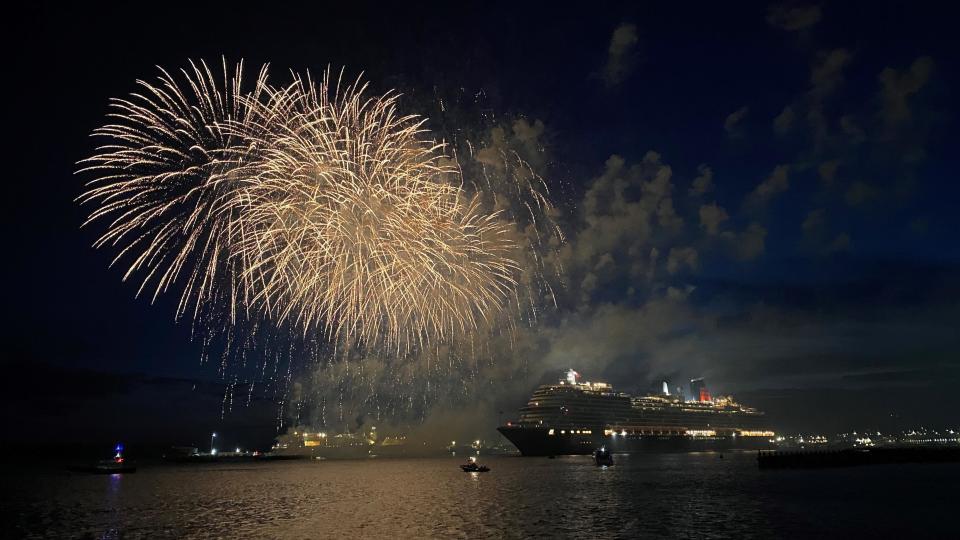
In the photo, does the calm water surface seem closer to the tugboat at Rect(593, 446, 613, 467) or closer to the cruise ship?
the tugboat at Rect(593, 446, 613, 467)

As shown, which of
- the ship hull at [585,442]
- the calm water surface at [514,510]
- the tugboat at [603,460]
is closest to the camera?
the calm water surface at [514,510]

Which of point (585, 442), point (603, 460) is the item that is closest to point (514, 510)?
point (603, 460)

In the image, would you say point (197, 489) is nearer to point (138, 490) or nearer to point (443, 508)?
point (138, 490)

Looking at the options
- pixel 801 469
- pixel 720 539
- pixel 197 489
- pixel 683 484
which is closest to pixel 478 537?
pixel 720 539

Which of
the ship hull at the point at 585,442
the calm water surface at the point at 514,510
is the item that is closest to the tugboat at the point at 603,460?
the calm water surface at the point at 514,510

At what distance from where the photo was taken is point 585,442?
14838 cm

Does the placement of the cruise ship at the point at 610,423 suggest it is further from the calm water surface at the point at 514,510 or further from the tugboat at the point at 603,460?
the calm water surface at the point at 514,510

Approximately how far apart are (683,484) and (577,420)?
291 feet

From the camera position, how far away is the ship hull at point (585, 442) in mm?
146375

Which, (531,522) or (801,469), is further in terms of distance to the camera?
(801,469)

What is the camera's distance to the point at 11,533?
33.4 m

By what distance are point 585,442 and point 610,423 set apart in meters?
8.43

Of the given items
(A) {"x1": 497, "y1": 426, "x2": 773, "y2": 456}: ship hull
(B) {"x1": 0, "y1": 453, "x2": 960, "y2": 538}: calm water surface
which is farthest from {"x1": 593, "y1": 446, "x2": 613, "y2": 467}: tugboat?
(A) {"x1": 497, "y1": 426, "x2": 773, "y2": 456}: ship hull

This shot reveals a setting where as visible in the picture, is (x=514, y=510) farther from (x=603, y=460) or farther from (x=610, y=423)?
(x=610, y=423)
